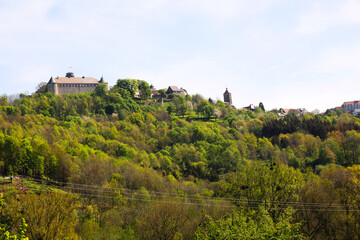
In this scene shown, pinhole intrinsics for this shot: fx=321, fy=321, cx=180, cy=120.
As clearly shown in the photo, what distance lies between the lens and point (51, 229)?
1030 inches

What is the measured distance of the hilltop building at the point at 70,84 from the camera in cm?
11119

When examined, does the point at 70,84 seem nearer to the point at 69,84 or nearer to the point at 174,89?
the point at 69,84

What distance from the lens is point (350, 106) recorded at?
17625 centimetres

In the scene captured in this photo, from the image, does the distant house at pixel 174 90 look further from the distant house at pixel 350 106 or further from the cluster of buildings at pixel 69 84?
the distant house at pixel 350 106

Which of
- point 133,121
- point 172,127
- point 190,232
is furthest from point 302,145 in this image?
point 190,232

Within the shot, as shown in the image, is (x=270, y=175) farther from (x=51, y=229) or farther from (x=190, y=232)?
(x=51, y=229)

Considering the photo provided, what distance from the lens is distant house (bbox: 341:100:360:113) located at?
172875 mm

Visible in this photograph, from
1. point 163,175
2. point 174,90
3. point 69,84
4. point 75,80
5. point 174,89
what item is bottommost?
point 163,175

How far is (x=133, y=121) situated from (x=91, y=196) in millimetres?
53630

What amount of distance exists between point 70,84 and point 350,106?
146 m

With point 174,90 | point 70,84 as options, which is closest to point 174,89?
point 174,90

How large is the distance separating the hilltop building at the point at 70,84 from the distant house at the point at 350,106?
132m

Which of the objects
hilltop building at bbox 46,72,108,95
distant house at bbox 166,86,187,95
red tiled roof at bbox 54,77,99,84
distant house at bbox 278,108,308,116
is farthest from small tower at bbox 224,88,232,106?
red tiled roof at bbox 54,77,99,84

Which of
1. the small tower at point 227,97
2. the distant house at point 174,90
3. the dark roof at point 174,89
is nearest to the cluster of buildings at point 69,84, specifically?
the distant house at point 174,90
